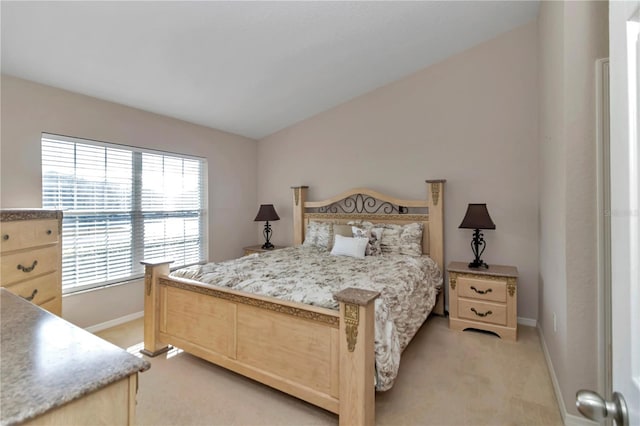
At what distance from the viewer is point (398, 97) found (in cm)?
403

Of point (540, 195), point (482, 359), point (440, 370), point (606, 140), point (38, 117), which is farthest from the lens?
point (540, 195)

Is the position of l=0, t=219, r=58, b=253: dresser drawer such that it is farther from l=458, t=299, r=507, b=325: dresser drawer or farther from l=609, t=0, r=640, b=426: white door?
l=458, t=299, r=507, b=325: dresser drawer

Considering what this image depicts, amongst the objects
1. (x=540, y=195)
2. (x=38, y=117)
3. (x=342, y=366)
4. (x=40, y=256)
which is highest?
(x=38, y=117)

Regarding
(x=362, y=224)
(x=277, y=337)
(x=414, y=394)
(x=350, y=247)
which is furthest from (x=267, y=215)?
(x=414, y=394)

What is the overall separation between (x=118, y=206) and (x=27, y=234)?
5.03 feet

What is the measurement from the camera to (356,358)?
170 centimetres

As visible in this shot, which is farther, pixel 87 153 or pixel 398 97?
pixel 398 97

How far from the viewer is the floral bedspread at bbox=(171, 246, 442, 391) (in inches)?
76.9

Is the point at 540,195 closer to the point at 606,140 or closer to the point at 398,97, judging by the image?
the point at 606,140

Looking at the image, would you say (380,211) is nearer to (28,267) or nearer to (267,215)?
(267,215)

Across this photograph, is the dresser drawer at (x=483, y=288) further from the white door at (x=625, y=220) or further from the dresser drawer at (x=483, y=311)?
the white door at (x=625, y=220)

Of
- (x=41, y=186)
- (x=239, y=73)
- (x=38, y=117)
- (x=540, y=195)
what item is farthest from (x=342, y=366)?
(x=38, y=117)

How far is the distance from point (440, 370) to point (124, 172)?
376cm

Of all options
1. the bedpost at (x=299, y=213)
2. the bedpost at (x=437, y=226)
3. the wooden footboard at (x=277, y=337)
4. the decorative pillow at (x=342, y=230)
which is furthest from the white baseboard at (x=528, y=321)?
the bedpost at (x=299, y=213)
